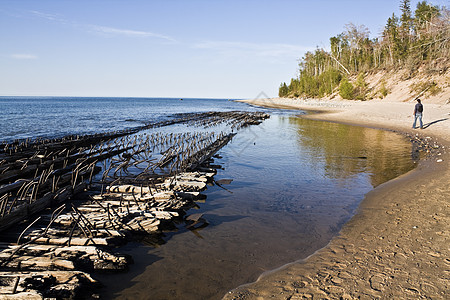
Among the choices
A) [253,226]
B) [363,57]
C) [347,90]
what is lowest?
[253,226]

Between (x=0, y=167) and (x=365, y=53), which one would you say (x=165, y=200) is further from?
(x=365, y=53)

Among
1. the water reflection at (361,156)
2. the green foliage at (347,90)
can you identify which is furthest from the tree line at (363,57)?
the water reflection at (361,156)

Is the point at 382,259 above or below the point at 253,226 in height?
above

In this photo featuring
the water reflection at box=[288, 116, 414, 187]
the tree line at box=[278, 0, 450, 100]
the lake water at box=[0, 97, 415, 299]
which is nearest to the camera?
the lake water at box=[0, 97, 415, 299]

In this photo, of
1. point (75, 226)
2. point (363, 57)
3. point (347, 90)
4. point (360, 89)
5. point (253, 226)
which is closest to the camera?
point (75, 226)

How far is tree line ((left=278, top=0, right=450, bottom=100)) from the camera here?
182ft

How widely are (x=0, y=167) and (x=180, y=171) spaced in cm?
792

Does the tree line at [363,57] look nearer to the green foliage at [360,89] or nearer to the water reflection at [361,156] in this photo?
the green foliage at [360,89]

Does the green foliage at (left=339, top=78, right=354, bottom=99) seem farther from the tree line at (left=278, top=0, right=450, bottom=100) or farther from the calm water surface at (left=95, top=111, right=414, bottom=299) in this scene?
the calm water surface at (left=95, top=111, right=414, bottom=299)

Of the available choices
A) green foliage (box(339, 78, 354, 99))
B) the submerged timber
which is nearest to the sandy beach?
the submerged timber

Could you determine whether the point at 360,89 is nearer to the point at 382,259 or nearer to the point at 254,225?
the point at 254,225

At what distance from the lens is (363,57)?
275 feet

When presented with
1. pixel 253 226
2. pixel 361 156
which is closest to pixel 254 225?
pixel 253 226

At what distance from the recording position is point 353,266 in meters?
5.06
